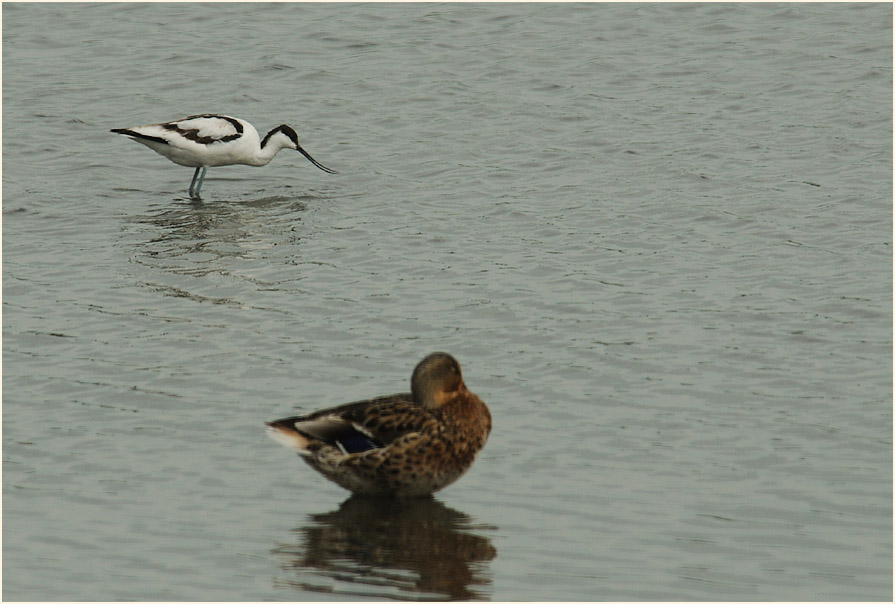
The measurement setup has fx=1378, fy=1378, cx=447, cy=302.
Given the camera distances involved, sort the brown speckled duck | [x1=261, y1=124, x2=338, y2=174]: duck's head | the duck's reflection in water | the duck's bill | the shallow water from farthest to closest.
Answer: [x1=261, y1=124, x2=338, y2=174]: duck's head → the duck's bill → the brown speckled duck → the shallow water → the duck's reflection in water

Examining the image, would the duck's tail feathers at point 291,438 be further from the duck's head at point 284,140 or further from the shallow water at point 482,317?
the duck's head at point 284,140

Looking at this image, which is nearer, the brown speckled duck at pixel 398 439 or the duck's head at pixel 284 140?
the brown speckled duck at pixel 398 439

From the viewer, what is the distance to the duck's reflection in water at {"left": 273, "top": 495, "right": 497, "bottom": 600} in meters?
7.17

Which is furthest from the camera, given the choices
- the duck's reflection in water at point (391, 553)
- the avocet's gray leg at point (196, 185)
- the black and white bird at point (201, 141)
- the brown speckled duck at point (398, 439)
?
the black and white bird at point (201, 141)

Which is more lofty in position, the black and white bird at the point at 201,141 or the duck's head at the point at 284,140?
the duck's head at the point at 284,140

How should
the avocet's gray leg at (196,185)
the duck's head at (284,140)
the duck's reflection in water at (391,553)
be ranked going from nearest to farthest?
1. the duck's reflection in water at (391,553)
2. the avocet's gray leg at (196,185)
3. the duck's head at (284,140)

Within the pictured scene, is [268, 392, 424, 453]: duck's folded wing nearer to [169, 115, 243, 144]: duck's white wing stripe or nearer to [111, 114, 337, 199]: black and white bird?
[111, 114, 337, 199]: black and white bird

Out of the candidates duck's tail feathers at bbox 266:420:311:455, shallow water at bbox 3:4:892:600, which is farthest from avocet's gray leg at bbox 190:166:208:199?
duck's tail feathers at bbox 266:420:311:455

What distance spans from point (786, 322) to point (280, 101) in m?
13.1

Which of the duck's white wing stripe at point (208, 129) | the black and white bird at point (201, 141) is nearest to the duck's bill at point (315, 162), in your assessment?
the black and white bird at point (201, 141)

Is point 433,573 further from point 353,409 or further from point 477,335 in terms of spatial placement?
point 477,335

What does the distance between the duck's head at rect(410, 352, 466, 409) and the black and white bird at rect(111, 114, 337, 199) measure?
397 inches

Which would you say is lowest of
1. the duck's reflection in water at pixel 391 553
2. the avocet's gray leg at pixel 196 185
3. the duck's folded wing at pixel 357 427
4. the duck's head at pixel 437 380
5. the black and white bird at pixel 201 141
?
the duck's reflection in water at pixel 391 553

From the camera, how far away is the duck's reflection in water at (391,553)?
717cm
